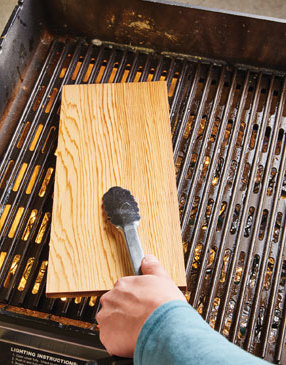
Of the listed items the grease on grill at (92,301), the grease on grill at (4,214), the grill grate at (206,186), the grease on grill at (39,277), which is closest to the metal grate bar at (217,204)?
the grill grate at (206,186)

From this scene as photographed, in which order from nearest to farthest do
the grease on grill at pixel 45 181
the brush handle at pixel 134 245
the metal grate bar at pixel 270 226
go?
1. the brush handle at pixel 134 245
2. the metal grate bar at pixel 270 226
3. the grease on grill at pixel 45 181

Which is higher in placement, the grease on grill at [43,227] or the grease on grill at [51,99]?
the grease on grill at [51,99]

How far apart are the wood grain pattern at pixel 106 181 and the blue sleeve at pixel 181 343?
26cm

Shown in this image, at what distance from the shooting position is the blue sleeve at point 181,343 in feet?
1.66

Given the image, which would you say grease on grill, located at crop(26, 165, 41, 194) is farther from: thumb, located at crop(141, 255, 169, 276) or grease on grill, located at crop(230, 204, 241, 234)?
grease on grill, located at crop(230, 204, 241, 234)

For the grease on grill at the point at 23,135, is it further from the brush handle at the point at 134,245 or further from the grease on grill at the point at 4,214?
the brush handle at the point at 134,245

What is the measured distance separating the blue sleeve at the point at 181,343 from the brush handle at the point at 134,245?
17 cm

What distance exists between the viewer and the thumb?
73 centimetres

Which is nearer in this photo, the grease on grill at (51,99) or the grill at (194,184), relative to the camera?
the grill at (194,184)

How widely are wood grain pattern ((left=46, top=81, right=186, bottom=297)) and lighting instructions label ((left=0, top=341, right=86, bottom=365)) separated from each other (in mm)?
114

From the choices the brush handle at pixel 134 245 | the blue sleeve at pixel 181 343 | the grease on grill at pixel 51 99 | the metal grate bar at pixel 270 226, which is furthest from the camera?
the grease on grill at pixel 51 99

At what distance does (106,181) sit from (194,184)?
215 mm

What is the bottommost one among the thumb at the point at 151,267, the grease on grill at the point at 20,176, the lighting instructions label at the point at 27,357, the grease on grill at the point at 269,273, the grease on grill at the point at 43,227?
the lighting instructions label at the point at 27,357

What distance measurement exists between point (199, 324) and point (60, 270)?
1.20 ft
